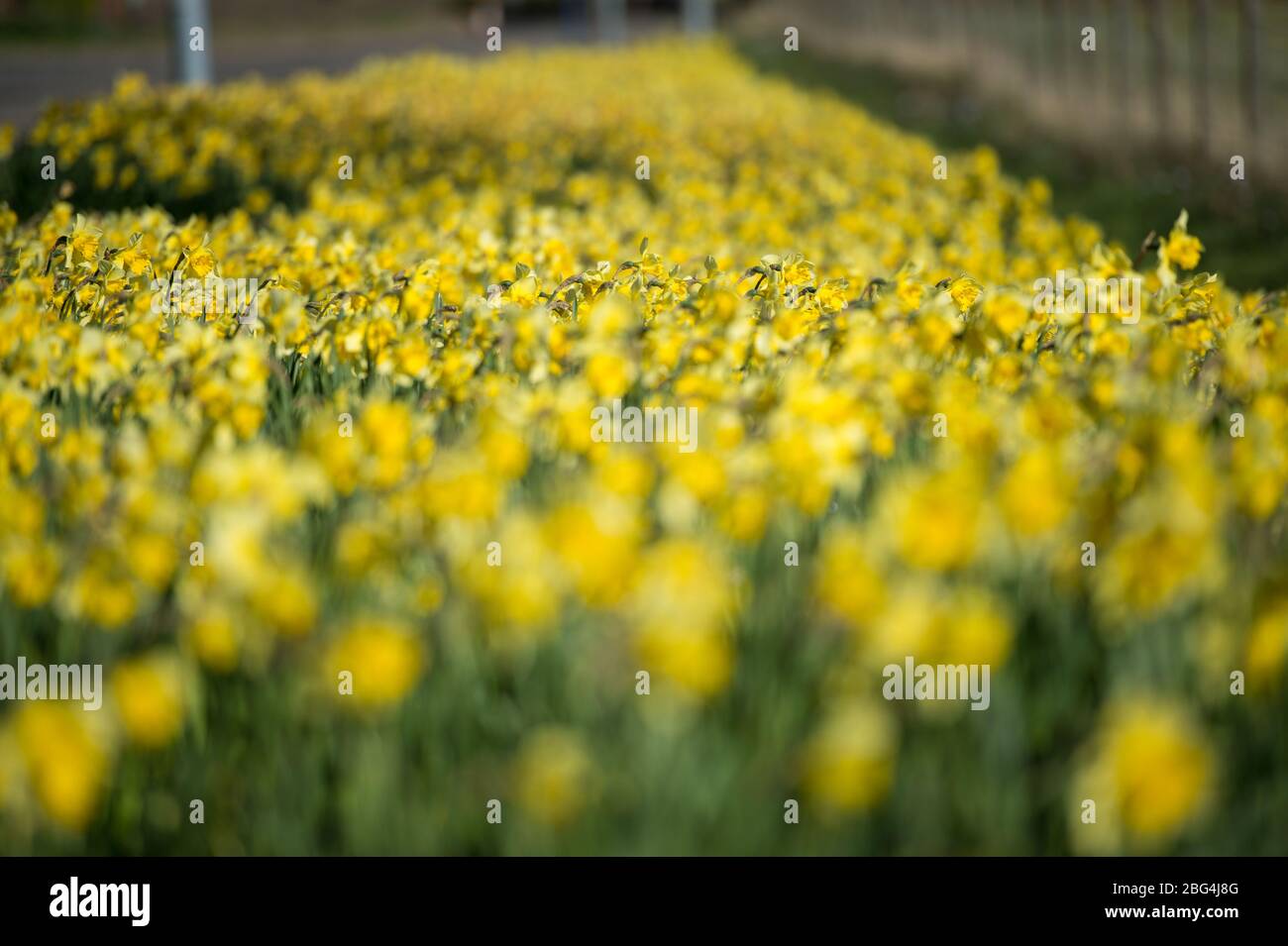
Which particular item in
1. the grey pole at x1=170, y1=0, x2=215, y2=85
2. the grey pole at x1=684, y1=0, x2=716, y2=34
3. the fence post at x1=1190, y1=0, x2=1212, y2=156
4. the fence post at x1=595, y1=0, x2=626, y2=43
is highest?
the grey pole at x1=684, y1=0, x2=716, y2=34

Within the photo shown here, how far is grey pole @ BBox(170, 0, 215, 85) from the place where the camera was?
11.6 meters

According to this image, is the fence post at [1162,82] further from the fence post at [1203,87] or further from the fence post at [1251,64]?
the fence post at [1251,64]

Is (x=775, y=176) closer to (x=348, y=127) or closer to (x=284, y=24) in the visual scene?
(x=348, y=127)

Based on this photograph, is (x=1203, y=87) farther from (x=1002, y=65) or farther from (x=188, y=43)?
(x=188, y=43)

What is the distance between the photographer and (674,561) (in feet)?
7.41

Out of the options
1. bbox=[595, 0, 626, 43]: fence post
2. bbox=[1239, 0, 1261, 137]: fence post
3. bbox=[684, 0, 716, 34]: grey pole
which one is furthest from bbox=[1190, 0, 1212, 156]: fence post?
bbox=[684, 0, 716, 34]: grey pole

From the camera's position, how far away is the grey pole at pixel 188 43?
11.6 m

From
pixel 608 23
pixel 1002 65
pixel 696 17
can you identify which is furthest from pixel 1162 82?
pixel 696 17

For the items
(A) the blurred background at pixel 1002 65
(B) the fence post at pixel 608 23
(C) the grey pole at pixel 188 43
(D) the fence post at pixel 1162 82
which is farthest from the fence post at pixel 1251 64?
(B) the fence post at pixel 608 23

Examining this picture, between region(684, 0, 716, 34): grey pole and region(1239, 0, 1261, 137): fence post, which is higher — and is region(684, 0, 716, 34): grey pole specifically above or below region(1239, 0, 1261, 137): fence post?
above

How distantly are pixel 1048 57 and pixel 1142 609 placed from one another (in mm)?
20290

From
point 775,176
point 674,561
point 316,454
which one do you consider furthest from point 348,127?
point 674,561

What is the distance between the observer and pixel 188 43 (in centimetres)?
1199

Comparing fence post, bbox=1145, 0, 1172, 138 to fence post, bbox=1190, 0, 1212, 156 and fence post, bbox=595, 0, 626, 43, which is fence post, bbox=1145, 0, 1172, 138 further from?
fence post, bbox=595, 0, 626, 43
